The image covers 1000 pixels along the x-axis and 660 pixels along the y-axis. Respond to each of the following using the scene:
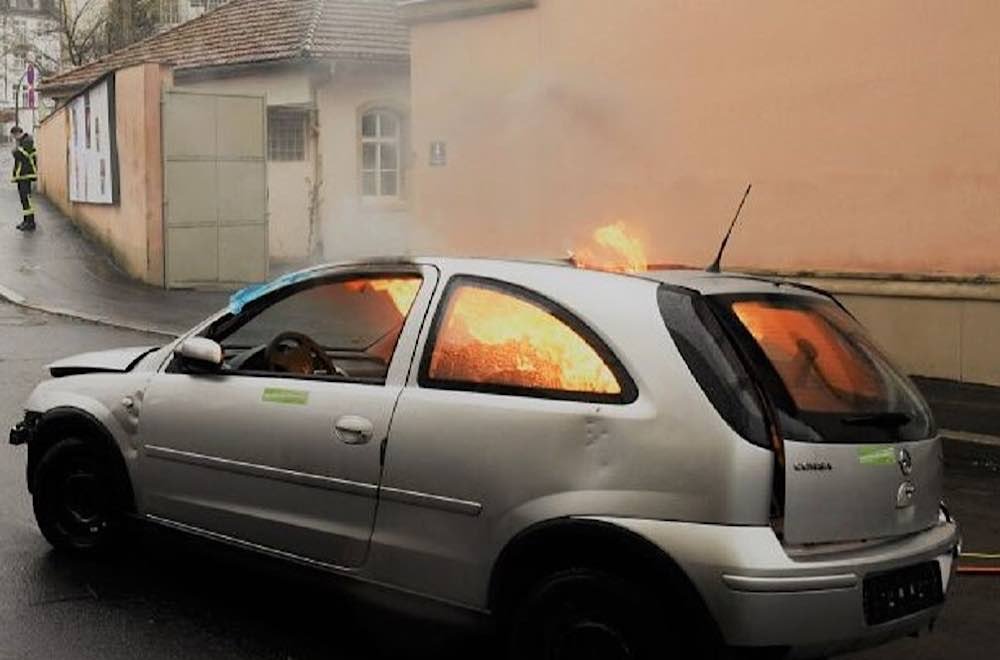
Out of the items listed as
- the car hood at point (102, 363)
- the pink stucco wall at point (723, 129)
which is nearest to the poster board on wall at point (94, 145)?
the pink stucco wall at point (723, 129)

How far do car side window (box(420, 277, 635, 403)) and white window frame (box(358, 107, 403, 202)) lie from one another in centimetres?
1743

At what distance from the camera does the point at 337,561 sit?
4.09 metres

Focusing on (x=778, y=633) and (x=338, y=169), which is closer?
(x=778, y=633)

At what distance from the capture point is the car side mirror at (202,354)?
179 inches

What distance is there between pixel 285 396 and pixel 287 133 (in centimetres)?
1724

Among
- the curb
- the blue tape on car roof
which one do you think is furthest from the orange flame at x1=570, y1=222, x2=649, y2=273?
the curb

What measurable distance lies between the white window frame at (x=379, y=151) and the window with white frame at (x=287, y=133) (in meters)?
1.05

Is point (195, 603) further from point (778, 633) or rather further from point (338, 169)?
point (338, 169)

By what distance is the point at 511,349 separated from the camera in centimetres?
383

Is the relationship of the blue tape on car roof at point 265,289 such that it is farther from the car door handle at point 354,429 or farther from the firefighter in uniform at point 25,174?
the firefighter in uniform at point 25,174

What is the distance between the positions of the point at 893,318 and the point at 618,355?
7.29 meters

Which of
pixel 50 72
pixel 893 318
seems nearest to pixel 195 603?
pixel 893 318

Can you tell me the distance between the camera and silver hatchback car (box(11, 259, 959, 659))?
331 cm

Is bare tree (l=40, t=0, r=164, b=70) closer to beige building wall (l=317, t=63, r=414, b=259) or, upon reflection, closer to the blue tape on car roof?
beige building wall (l=317, t=63, r=414, b=259)
